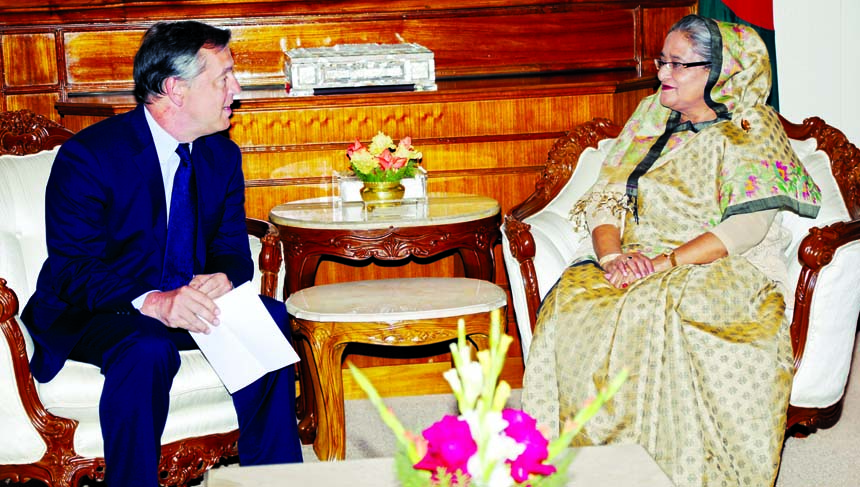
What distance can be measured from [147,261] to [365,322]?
2.19ft

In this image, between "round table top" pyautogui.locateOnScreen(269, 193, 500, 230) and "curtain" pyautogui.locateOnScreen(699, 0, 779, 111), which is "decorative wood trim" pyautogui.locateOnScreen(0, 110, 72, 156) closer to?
"round table top" pyautogui.locateOnScreen(269, 193, 500, 230)

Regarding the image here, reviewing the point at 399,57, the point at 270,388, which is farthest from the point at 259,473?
the point at 399,57

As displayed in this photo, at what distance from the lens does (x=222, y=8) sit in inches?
170

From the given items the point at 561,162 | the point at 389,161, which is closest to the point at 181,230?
the point at 389,161

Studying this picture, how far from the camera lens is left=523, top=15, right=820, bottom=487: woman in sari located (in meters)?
2.88

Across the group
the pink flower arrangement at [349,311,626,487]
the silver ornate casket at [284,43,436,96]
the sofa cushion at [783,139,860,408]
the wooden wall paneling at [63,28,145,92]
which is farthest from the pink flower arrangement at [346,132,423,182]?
the pink flower arrangement at [349,311,626,487]

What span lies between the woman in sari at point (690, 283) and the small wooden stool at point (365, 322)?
252 mm

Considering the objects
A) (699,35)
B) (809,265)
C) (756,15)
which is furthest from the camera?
(756,15)

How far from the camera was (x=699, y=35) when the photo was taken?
10.7 feet

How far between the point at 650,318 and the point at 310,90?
1736 millimetres

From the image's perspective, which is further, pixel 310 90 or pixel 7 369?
pixel 310 90

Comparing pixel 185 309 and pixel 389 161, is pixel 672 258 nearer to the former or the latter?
pixel 389 161

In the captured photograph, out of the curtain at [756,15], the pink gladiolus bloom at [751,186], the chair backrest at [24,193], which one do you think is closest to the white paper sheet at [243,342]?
the chair backrest at [24,193]

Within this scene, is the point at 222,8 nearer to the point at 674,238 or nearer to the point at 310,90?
the point at 310,90
